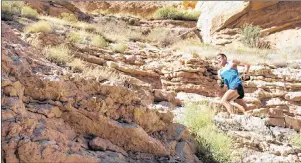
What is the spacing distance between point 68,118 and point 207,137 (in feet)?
A: 8.00

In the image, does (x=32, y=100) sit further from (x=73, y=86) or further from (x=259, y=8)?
(x=259, y=8)

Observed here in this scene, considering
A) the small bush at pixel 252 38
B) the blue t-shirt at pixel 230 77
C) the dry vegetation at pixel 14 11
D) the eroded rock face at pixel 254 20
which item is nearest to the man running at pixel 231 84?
the blue t-shirt at pixel 230 77

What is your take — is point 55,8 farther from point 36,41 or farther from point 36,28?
point 36,41

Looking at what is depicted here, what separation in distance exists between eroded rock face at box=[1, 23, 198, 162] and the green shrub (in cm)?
25

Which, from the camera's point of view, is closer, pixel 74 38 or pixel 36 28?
pixel 36 28

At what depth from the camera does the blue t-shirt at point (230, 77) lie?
7571 mm

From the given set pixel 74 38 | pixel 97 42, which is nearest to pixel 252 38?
pixel 97 42

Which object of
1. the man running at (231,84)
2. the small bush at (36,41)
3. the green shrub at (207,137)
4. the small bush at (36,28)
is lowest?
the green shrub at (207,137)

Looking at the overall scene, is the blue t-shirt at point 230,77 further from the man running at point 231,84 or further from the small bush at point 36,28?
the small bush at point 36,28

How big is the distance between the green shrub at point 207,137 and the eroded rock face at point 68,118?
25 cm

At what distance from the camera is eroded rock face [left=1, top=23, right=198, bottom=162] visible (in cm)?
328

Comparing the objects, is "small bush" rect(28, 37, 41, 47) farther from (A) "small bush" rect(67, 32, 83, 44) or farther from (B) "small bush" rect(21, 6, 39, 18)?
(B) "small bush" rect(21, 6, 39, 18)

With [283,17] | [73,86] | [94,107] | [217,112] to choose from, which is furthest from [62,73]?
[283,17]

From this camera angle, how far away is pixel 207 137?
5.51m
